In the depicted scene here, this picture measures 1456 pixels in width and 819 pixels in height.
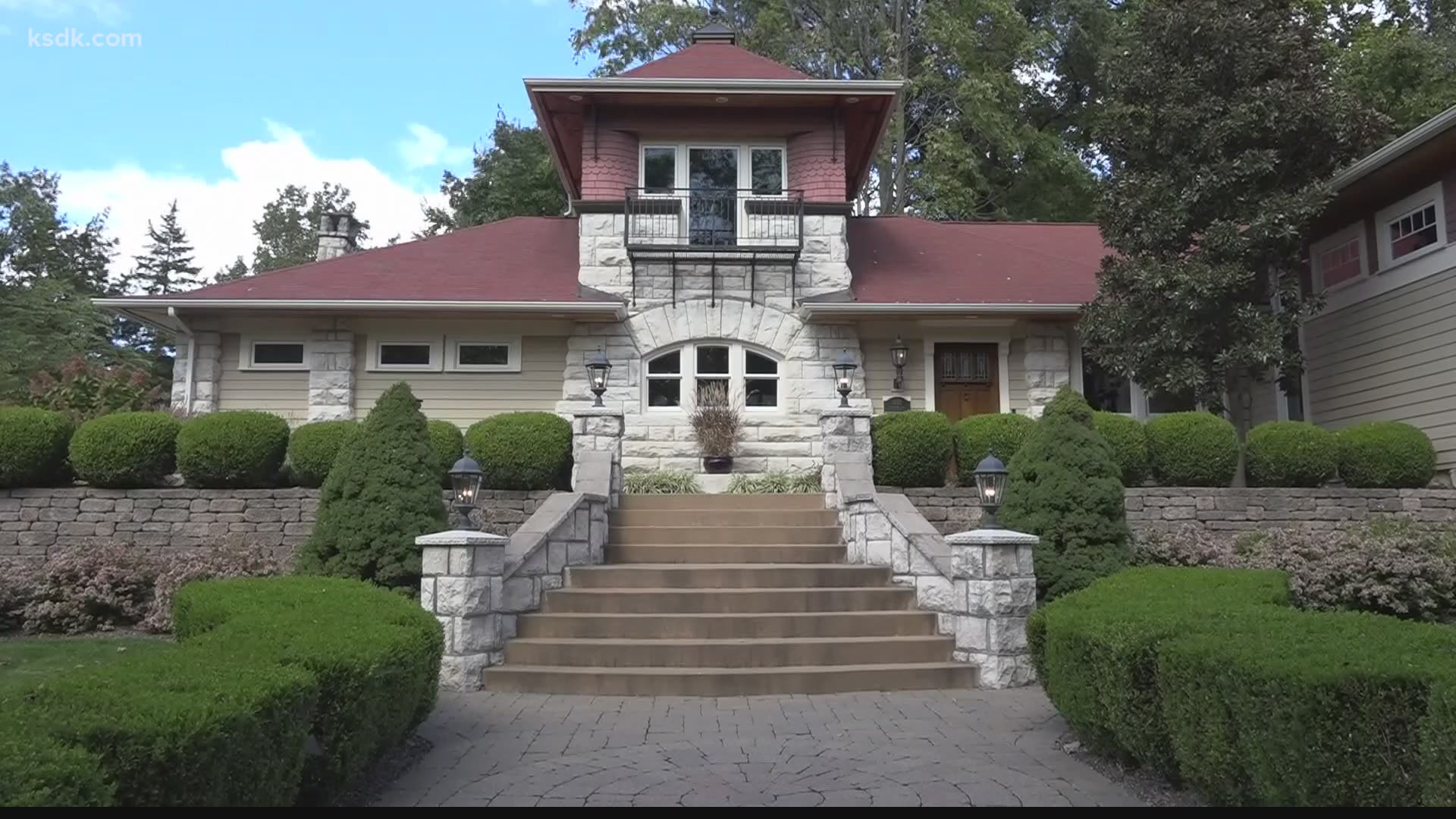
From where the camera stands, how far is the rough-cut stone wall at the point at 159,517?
11.3 metres

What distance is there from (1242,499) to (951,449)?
3197mm

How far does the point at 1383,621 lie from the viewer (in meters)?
4.85

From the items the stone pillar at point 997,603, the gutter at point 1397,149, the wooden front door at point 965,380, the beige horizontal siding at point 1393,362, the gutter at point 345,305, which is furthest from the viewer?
the wooden front door at point 965,380

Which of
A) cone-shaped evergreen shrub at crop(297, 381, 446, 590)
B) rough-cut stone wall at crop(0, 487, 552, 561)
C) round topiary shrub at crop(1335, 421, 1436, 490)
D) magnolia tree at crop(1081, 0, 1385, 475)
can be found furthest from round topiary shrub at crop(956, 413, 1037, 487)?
cone-shaped evergreen shrub at crop(297, 381, 446, 590)

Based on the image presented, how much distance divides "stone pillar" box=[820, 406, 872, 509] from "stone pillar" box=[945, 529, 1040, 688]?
10.0 ft

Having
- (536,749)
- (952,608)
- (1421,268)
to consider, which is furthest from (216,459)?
(1421,268)

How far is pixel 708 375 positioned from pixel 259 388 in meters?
6.14

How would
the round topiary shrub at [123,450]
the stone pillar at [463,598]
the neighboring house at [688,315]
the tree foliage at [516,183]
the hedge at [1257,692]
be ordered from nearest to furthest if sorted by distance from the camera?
the hedge at [1257,692], the stone pillar at [463,598], the round topiary shrub at [123,450], the neighboring house at [688,315], the tree foliage at [516,183]

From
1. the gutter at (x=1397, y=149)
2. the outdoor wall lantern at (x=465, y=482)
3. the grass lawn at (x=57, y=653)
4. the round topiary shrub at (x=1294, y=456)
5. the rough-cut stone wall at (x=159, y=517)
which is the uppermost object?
the gutter at (x=1397, y=149)

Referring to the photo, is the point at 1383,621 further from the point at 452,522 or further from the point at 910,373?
the point at 910,373

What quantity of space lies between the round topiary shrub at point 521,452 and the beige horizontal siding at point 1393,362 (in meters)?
10.1

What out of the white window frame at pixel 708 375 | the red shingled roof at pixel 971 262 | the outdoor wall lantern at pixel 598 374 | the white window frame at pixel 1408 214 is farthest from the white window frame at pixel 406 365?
the white window frame at pixel 1408 214

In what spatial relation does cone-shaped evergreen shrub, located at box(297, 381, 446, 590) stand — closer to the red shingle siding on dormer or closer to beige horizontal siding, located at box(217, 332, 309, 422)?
beige horizontal siding, located at box(217, 332, 309, 422)

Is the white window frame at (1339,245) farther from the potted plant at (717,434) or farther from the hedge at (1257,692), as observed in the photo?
the hedge at (1257,692)
